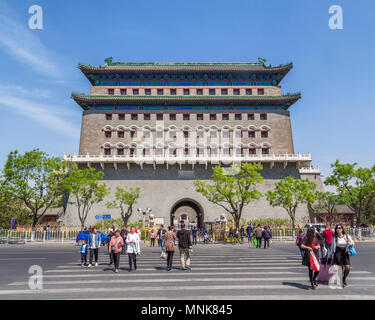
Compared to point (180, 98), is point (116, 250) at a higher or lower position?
lower

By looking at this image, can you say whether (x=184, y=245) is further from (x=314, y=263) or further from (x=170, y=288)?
(x=314, y=263)

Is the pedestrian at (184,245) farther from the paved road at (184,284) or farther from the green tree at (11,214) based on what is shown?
the green tree at (11,214)

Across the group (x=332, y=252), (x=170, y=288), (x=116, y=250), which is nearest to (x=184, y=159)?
(x=116, y=250)

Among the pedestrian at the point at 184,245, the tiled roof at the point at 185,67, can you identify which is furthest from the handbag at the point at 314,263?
the tiled roof at the point at 185,67

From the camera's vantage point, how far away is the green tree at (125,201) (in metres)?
37.1

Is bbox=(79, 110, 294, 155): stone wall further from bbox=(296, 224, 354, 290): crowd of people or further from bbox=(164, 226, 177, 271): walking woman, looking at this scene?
bbox=(296, 224, 354, 290): crowd of people

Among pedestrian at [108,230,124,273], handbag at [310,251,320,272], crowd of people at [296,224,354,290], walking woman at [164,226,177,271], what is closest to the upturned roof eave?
walking woman at [164,226,177,271]

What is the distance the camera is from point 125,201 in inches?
1519

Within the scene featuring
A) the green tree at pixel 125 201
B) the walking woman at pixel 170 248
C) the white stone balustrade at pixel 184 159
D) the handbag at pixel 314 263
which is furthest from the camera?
the white stone balustrade at pixel 184 159

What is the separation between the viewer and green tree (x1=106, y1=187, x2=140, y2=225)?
1459 inches

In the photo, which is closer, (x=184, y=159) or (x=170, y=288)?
(x=170, y=288)

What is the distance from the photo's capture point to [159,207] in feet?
132
